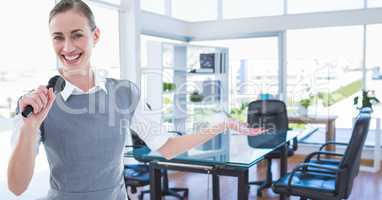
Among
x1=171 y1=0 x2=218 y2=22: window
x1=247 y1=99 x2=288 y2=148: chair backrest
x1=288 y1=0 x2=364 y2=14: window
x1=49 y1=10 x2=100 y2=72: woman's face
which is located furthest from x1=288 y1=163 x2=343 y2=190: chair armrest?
x1=171 y1=0 x2=218 y2=22: window

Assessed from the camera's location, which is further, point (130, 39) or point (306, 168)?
point (130, 39)

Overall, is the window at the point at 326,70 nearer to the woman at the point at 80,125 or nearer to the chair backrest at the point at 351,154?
the chair backrest at the point at 351,154

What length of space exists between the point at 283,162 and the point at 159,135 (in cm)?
308

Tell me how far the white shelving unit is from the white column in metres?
0.20

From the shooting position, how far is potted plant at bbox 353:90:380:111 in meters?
5.22

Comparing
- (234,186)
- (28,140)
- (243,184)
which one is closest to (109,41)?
(234,186)

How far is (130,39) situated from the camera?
197 inches

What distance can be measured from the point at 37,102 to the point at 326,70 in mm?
5843

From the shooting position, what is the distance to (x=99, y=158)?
1.03 meters

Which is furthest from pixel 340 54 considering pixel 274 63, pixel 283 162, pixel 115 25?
pixel 115 25

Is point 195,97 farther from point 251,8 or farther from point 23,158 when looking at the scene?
point 23,158

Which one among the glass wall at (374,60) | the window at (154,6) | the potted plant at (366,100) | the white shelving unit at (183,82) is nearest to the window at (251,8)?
the white shelving unit at (183,82)

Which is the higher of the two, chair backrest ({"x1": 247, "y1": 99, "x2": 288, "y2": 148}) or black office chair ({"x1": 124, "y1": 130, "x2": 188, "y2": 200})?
chair backrest ({"x1": 247, "y1": 99, "x2": 288, "y2": 148})

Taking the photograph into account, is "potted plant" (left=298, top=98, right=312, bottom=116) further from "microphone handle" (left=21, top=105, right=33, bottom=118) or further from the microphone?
"microphone handle" (left=21, top=105, right=33, bottom=118)
